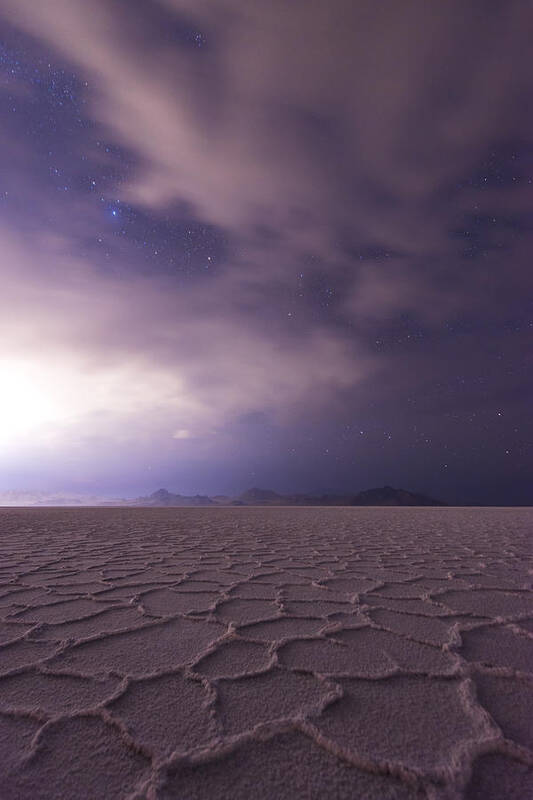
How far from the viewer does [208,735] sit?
1.08m

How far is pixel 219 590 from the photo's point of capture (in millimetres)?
2494

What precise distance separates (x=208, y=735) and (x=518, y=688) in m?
0.97

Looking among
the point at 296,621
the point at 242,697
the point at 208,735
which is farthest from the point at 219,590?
the point at 208,735

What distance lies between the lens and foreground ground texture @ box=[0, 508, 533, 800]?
94cm

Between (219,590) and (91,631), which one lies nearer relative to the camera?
(91,631)

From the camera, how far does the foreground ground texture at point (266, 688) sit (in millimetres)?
943

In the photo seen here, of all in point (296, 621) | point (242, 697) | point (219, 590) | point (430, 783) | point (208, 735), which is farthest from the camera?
point (219, 590)

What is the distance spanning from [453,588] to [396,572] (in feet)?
1.74

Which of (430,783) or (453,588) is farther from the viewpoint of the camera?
(453,588)

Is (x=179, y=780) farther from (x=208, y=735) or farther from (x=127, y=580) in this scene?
(x=127, y=580)

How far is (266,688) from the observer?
1316mm

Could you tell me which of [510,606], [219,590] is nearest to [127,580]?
[219,590]

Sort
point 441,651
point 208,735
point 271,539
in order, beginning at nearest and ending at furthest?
1. point 208,735
2. point 441,651
3. point 271,539

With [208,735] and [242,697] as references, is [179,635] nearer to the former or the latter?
[242,697]
